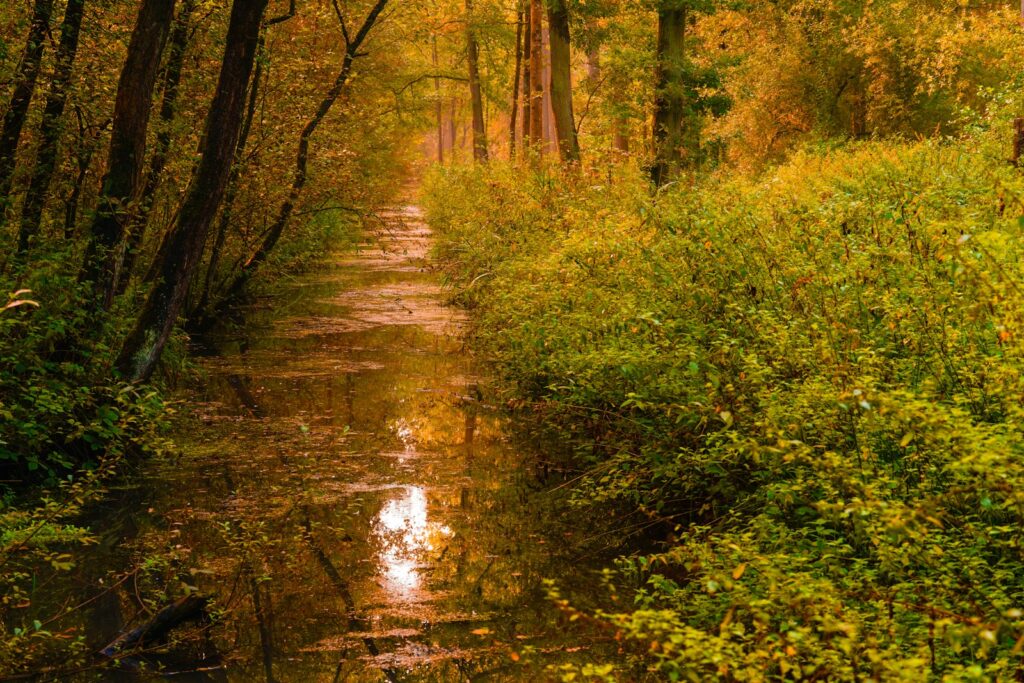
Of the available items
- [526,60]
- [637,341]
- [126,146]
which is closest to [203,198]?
[126,146]

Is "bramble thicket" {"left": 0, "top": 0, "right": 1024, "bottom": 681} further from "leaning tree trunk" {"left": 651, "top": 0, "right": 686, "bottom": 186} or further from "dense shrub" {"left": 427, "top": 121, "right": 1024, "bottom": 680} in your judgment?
"leaning tree trunk" {"left": 651, "top": 0, "right": 686, "bottom": 186}

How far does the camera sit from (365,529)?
7.93 meters

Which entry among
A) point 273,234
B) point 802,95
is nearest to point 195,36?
point 273,234

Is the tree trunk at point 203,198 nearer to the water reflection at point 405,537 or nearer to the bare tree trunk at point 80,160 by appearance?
the bare tree trunk at point 80,160

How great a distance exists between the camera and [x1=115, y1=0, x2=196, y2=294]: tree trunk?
33.1ft

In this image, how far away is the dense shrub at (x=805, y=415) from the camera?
172 inches

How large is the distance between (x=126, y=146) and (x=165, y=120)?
2.34m

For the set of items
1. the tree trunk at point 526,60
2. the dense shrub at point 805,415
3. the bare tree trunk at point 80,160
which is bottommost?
the dense shrub at point 805,415

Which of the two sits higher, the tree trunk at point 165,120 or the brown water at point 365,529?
the tree trunk at point 165,120

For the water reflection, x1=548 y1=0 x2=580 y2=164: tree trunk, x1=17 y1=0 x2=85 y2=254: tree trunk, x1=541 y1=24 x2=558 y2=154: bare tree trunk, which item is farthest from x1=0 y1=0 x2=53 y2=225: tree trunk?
x1=541 y1=24 x2=558 y2=154: bare tree trunk

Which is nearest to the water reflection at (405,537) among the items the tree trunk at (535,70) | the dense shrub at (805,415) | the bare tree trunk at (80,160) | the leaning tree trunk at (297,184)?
the dense shrub at (805,415)

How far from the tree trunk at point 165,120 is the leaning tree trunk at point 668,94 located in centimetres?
1220

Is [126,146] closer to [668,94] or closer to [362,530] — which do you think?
[362,530]

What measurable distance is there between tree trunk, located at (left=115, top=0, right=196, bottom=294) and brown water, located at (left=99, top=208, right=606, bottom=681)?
1832 mm
